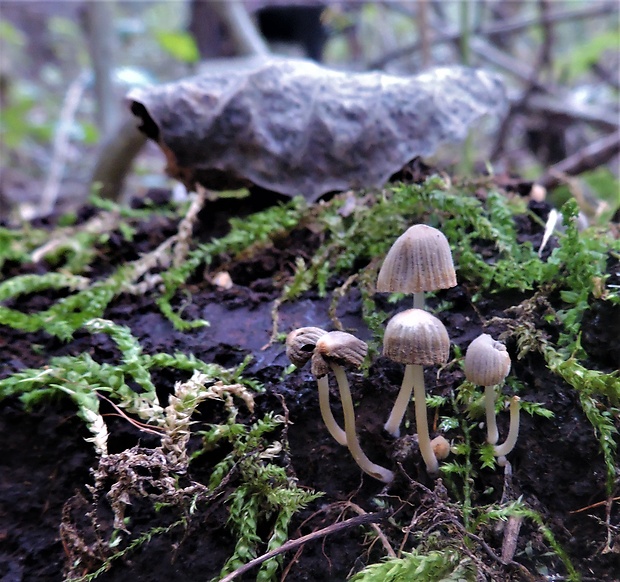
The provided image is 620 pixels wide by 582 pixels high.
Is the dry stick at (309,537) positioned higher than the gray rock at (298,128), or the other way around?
the gray rock at (298,128)

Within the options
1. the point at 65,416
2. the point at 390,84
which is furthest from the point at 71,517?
the point at 390,84

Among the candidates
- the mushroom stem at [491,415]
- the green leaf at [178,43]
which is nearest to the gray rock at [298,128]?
the mushroom stem at [491,415]

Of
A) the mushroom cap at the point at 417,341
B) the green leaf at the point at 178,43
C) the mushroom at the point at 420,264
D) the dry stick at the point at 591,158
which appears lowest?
the dry stick at the point at 591,158

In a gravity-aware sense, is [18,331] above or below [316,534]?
above

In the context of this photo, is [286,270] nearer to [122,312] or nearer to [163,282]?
[163,282]

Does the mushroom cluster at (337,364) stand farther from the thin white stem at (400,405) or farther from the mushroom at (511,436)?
the mushroom at (511,436)

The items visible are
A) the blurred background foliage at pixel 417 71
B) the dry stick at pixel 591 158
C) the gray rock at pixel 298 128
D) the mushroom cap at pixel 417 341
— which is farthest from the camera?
the blurred background foliage at pixel 417 71
